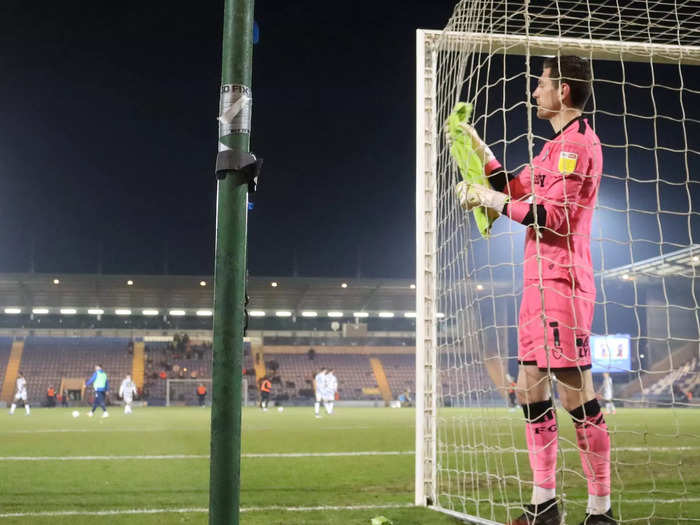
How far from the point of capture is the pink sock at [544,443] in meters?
3.80

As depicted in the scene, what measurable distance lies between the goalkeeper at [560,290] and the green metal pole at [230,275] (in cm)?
142

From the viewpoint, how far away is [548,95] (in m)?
3.97

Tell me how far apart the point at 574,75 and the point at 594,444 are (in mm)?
1913

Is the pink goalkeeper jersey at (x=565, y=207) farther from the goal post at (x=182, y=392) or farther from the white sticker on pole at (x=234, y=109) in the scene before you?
the goal post at (x=182, y=392)

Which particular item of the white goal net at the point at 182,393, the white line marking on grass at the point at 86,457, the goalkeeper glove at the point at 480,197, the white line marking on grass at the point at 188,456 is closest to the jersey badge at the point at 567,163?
the goalkeeper glove at the point at 480,197

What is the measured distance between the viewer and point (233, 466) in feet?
9.91

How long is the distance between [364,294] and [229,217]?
139 ft

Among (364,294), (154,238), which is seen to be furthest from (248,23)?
(154,238)

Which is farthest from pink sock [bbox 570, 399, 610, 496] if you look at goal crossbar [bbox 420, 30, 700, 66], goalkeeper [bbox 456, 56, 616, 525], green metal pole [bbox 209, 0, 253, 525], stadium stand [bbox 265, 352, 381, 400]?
stadium stand [bbox 265, 352, 381, 400]

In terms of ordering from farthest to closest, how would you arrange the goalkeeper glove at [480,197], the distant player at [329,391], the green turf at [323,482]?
the distant player at [329,391]
the green turf at [323,482]
the goalkeeper glove at [480,197]

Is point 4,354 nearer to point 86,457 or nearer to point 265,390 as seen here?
point 265,390

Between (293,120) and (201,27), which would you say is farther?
(293,120)

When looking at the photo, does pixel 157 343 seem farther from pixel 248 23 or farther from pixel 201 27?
pixel 248 23

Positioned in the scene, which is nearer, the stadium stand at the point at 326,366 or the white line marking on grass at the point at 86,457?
the white line marking on grass at the point at 86,457
